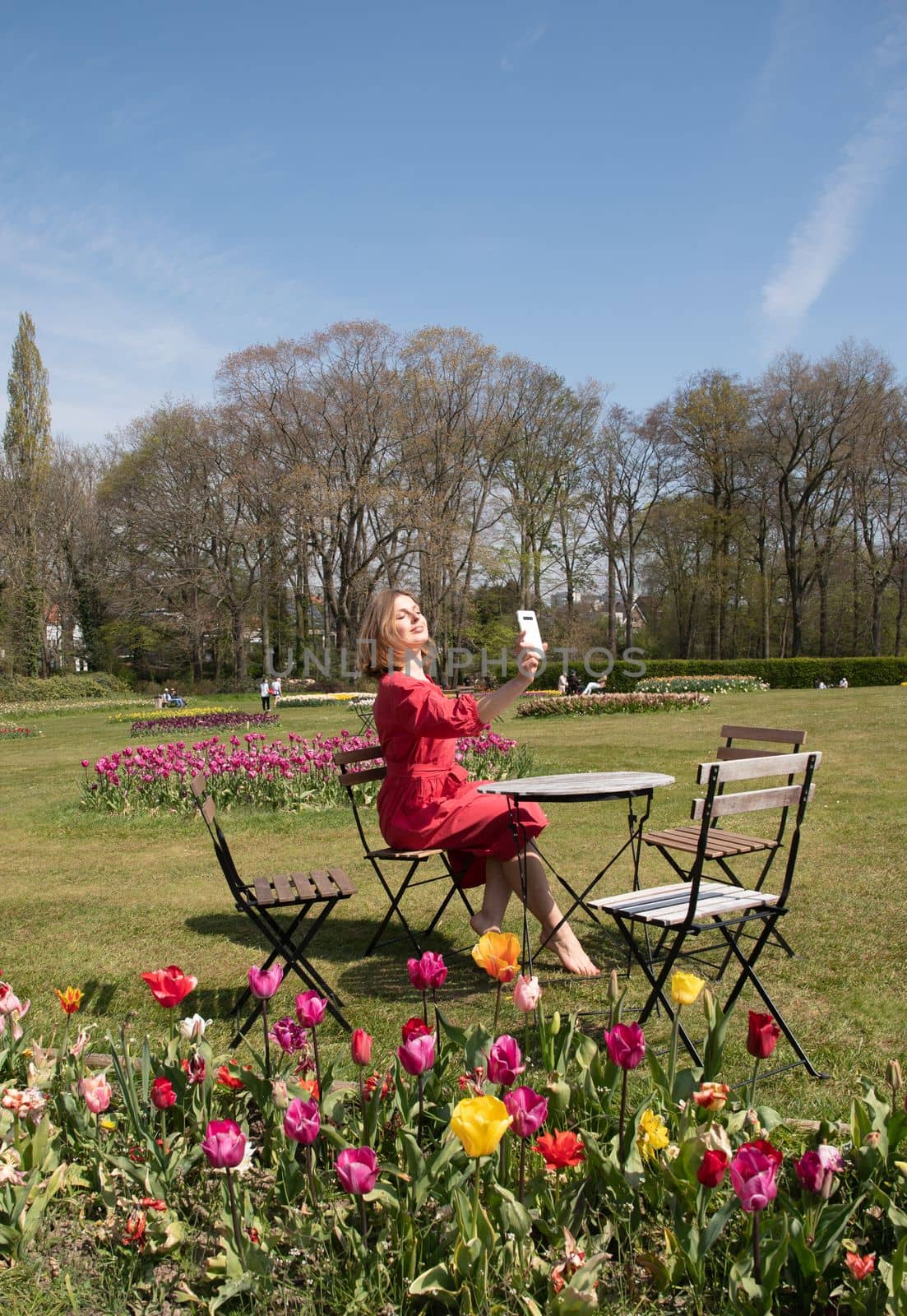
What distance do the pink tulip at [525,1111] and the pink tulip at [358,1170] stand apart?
0.81ft

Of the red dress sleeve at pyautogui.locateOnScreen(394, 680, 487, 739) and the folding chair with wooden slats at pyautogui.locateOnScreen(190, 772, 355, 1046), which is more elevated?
the red dress sleeve at pyautogui.locateOnScreen(394, 680, 487, 739)

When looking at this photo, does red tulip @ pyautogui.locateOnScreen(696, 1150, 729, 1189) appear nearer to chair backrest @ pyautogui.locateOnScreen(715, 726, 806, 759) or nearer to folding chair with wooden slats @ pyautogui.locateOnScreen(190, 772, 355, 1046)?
folding chair with wooden slats @ pyautogui.locateOnScreen(190, 772, 355, 1046)

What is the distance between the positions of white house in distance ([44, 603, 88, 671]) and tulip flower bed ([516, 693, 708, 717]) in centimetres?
2528

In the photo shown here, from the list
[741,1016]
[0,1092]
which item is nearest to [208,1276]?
[0,1092]

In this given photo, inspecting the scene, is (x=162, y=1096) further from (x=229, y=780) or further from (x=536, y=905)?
(x=229, y=780)

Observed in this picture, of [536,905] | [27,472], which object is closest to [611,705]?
[536,905]

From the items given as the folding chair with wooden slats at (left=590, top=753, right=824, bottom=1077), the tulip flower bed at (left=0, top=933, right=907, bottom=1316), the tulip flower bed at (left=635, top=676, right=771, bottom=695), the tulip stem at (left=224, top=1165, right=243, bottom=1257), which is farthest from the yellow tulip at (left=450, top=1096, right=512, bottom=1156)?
the tulip flower bed at (left=635, top=676, right=771, bottom=695)

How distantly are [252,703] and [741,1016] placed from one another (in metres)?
24.8

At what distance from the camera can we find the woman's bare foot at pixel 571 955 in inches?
153

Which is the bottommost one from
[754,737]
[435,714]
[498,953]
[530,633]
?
[498,953]

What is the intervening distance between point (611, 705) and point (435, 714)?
1590cm

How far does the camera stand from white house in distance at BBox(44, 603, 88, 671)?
38875 mm

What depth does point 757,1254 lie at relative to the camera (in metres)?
1.65

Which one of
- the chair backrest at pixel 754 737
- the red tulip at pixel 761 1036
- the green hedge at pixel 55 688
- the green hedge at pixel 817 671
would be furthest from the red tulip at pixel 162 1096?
the green hedge at pixel 55 688
